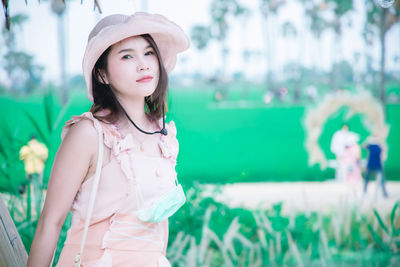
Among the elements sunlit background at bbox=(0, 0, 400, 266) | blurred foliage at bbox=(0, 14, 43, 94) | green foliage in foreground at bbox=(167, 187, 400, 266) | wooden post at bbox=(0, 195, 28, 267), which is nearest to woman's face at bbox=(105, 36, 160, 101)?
wooden post at bbox=(0, 195, 28, 267)

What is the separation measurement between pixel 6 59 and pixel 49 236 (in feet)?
9.71

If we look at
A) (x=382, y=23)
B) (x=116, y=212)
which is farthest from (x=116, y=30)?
(x=382, y=23)

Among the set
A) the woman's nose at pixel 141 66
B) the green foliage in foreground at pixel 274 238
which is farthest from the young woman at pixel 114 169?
the green foliage in foreground at pixel 274 238

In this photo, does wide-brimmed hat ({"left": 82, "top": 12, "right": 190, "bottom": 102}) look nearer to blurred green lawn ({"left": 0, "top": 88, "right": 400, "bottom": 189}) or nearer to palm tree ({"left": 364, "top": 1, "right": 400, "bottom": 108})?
blurred green lawn ({"left": 0, "top": 88, "right": 400, "bottom": 189})

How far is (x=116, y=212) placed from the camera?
1.20 metres

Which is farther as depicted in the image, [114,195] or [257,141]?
[257,141]

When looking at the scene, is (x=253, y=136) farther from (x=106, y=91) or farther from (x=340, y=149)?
(x=106, y=91)

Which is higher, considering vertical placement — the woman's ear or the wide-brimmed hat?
the wide-brimmed hat

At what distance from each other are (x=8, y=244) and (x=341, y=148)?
323 centimetres

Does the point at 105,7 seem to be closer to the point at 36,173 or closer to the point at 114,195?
the point at 36,173

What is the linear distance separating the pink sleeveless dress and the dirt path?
2.24 meters

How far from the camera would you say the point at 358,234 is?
10.7 ft

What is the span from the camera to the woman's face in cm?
→ 129

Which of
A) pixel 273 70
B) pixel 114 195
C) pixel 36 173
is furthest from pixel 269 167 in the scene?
pixel 114 195
